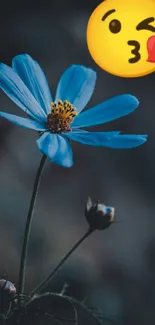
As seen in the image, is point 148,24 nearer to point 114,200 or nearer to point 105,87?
point 105,87

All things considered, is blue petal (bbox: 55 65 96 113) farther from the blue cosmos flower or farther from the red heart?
the red heart

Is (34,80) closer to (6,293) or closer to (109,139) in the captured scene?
(109,139)

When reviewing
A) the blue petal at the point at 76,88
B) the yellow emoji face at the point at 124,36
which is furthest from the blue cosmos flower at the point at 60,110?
the yellow emoji face at the point at 124,36

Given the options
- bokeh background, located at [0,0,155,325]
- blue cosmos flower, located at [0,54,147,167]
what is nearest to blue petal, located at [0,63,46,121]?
blue cosmos flower, located at [0,54,147,167]

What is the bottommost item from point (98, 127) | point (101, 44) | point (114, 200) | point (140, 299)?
point (140, 299)

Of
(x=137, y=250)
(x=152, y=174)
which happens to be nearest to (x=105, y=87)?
(x=152, y=174)

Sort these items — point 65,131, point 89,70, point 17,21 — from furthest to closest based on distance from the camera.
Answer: point 17,21 < point 89,70 < point 65,131
